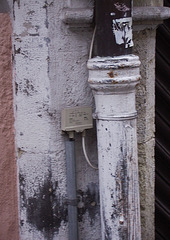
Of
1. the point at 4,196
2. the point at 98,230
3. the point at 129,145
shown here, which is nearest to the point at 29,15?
the point at 129,145

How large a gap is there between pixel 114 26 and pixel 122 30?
44 mm

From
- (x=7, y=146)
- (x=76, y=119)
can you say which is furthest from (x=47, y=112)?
(x=7, y=146)

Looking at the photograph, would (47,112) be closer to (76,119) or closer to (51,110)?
(51,110)

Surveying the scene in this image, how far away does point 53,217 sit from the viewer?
232 cm

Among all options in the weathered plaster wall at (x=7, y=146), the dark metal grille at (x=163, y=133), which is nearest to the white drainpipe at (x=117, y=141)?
the weathered plaster wall at (x=7, y=146)

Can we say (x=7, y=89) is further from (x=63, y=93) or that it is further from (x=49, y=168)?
(x=49, y=168)

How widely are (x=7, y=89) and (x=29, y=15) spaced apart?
1.38 feet

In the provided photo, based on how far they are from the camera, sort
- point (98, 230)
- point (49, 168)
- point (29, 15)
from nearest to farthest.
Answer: point (29, 15) < point (49, 168) < point (98, 230)

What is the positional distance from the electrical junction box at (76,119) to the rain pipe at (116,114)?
15 cm

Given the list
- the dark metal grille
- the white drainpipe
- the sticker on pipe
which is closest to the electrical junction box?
the white drainpipe

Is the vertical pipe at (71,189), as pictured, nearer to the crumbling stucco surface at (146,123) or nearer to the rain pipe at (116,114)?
the rain pipe at (116,114)

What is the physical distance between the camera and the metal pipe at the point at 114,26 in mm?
1965

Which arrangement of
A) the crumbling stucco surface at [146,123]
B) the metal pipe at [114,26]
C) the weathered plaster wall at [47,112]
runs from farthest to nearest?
the crumbling stucco surface at [146,123] → the weathered plaster wall at [47,112] → the metal pipe at [114,26]

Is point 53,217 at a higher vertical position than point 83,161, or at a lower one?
lower
